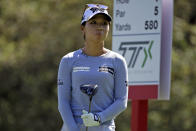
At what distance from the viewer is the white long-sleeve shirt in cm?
706

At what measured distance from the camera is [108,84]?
7098 mm

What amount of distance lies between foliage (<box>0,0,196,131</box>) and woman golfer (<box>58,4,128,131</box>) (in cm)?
1518

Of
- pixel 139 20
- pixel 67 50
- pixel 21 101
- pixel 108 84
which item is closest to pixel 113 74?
pixel 108 84

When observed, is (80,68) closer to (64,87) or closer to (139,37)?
(64,87)

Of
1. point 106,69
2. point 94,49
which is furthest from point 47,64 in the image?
point 106,69

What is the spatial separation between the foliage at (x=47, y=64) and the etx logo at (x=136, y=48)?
12660mm

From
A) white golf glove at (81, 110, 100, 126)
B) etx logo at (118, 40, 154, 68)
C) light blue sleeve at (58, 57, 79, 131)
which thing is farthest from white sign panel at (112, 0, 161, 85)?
white golf glove at (81, 110, 100, 126)

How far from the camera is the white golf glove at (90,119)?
273 inches

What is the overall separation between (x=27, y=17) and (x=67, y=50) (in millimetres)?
2137

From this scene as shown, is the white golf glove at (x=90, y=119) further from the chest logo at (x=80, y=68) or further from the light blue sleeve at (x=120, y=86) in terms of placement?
the chest logo at (x=80, y=68)

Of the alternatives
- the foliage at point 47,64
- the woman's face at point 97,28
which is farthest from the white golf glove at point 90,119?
the foliage at point 47,64

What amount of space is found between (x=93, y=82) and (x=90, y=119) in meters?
0.33

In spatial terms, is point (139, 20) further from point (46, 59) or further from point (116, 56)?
point (46, 59)

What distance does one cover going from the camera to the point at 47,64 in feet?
76.8
